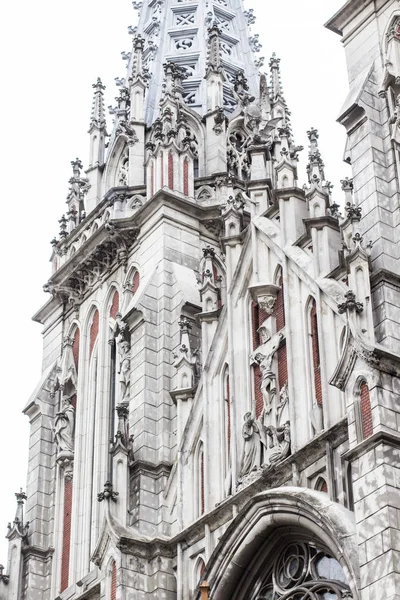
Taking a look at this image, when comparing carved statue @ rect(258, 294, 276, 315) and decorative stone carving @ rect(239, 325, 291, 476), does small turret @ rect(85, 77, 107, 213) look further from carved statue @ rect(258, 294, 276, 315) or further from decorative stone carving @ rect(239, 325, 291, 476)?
decorative stone carving @ rect(239, 325, 291, 476)

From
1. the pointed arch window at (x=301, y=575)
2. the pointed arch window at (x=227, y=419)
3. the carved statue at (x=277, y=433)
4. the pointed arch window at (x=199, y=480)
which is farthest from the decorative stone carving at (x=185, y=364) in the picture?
the pointed arch window at (x=301, y=575)

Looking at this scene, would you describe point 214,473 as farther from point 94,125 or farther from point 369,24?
point 94,125

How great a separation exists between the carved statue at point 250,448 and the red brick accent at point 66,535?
6767mm

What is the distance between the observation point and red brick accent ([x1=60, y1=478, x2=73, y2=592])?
93.6 ft

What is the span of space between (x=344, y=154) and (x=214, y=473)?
19.7 ft

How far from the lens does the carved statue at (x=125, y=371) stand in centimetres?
2795

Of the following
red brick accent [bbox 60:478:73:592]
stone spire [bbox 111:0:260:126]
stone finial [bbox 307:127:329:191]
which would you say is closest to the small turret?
stone spire [bbox 111:0:260:126]

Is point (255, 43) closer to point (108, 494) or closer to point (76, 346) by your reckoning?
point (76, 346)

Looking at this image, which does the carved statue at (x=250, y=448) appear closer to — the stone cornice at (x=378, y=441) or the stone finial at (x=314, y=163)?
the stone cornice at (x=378, y=441)

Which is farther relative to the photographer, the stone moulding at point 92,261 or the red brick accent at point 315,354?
the stone moulding at point 92,261

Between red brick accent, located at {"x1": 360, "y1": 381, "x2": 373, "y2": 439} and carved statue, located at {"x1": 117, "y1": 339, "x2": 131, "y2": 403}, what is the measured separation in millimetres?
8612

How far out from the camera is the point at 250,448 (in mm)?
23297

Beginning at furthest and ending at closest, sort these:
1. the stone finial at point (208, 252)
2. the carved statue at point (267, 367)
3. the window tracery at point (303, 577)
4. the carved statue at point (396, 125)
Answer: the stone finial at point (208, 252)
the carved statue at point (267, 367)
the carved statue at point (396, 125)
the window tracery at point (303, 577)

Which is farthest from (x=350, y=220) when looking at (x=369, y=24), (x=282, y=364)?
(x=369, y=24)
